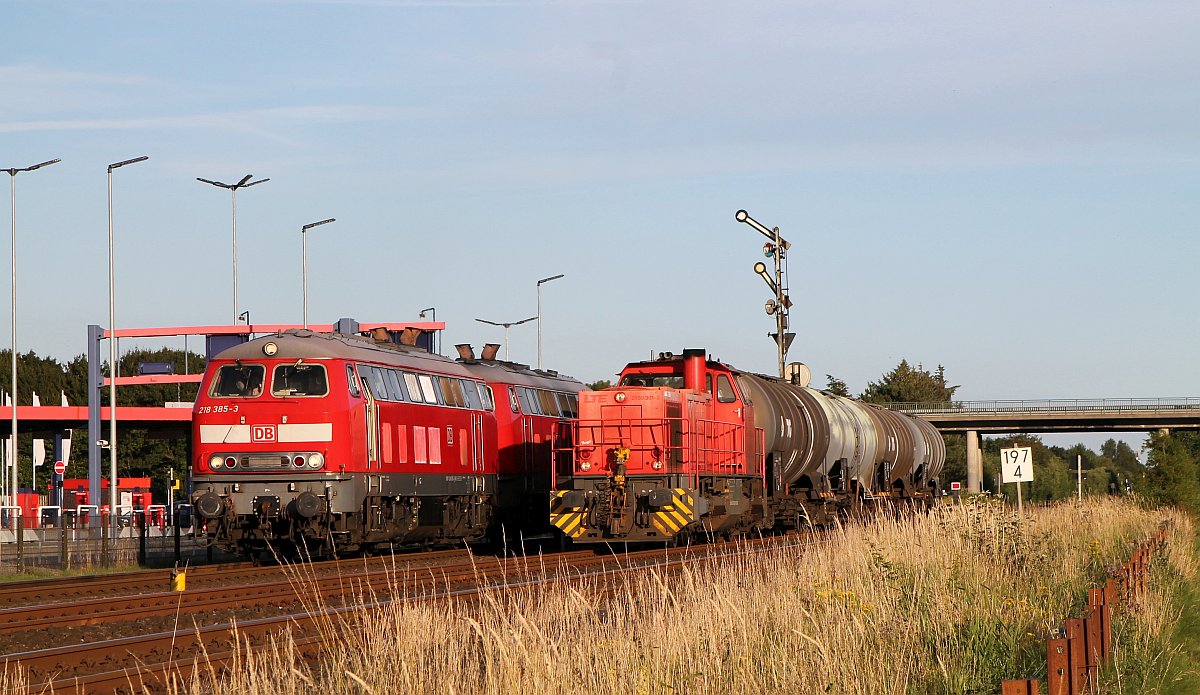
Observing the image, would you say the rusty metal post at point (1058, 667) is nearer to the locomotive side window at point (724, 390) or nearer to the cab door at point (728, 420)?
the cab door at point (728, 420)

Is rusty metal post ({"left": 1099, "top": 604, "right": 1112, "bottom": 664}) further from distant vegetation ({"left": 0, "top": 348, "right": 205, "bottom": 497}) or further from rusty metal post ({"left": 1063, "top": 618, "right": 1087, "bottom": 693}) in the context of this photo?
distant vegetation ({"left": 0, "top": 348, "right": 205, "bottom": 497})

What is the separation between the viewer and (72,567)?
2511cm

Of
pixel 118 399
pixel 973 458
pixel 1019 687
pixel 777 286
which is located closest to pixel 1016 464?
pixel 777 286

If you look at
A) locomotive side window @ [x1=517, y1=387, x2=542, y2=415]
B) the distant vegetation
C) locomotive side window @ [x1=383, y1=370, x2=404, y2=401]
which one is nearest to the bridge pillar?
the distant vegetation

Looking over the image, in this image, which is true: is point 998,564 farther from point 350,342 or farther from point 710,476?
point 350,342

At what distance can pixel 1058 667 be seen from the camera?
7352 mm

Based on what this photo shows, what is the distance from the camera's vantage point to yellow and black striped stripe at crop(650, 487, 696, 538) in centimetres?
2312

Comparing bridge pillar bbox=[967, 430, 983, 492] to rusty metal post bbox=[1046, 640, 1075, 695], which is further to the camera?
bridge pillar bbox=[967, 430, 983, 492]

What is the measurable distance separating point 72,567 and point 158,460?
76148 millimetres

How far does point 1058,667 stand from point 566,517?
655 inches

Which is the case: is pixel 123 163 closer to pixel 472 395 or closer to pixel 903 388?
pixel 472 395

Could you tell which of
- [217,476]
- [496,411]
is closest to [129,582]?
[217,476]

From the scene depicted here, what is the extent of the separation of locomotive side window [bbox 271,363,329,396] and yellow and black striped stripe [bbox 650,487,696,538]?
19.4ft

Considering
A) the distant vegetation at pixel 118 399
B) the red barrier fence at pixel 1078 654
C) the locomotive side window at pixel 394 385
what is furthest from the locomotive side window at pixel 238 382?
the distant vegetation at pixel 118 399
